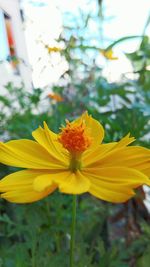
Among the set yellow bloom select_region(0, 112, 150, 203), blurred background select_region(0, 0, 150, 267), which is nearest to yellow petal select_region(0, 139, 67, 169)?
yellow bloom select_region(0, 112, 150, 203)

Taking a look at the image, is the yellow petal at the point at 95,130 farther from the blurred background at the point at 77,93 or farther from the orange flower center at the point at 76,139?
the blurred background at the point at 77,93

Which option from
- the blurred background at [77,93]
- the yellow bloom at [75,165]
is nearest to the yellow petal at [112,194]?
the yellow bloom at [75,165]

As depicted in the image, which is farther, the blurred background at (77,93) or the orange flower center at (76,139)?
the blurred background at (77,93)

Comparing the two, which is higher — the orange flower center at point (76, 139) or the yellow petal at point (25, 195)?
the orange flower center at point (76, 139)

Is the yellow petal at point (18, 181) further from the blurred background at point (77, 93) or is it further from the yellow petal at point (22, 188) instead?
the blurred background at point (77, 93)

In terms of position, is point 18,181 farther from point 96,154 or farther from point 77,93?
point 77,93

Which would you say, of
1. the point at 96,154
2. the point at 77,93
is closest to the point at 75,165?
the point at 96,154
